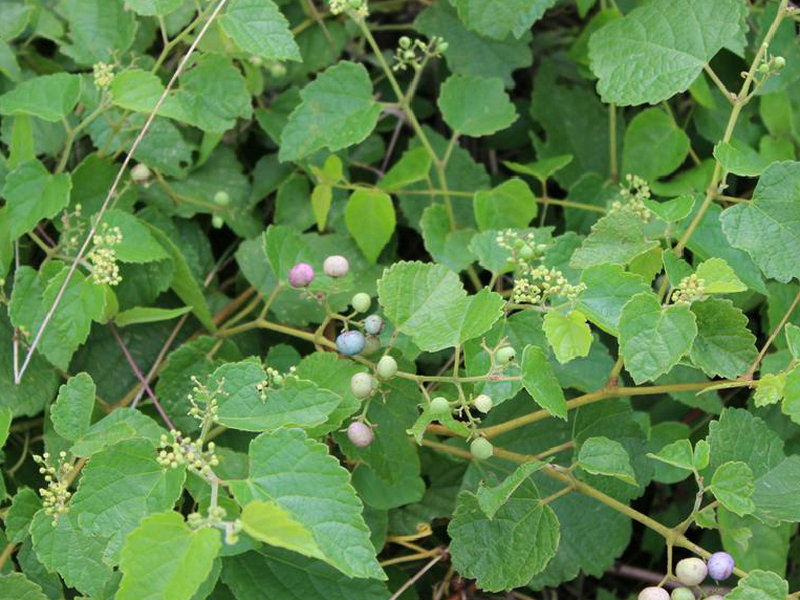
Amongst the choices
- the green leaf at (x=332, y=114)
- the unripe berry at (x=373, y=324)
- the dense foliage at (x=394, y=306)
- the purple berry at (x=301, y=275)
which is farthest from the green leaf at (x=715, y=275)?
the green leaf at (x=332, y=114)

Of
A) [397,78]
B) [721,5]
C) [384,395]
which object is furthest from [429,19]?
[384,395]

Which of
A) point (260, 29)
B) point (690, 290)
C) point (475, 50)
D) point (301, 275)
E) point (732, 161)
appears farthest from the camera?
point (475, 50)

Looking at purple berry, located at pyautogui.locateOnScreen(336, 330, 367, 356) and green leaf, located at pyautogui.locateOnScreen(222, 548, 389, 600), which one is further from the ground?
purple berry, located at pyautogui.locateOnScreen(336, 330, 367, 356)

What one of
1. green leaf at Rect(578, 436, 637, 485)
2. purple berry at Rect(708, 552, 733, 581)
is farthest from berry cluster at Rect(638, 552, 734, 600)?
green leaf at Rect(578, 436, 637, 485)

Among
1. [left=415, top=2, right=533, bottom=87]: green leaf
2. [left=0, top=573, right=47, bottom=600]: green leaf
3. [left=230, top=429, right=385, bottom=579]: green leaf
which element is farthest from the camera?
[left=415, top=2, right=533, bottom=87]: green leaf

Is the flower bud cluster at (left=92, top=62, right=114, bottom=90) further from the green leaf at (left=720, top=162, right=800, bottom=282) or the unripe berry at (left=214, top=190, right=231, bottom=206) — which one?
the green leaf at (left=720, top=162, right=800, bottom=282)

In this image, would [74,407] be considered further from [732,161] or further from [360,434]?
[732,161]

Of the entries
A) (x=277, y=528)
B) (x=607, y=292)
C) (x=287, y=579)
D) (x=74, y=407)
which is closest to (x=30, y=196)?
(x=74, y=407)

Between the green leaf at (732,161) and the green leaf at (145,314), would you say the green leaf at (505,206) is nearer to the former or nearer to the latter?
the green leaf at (732,161)
